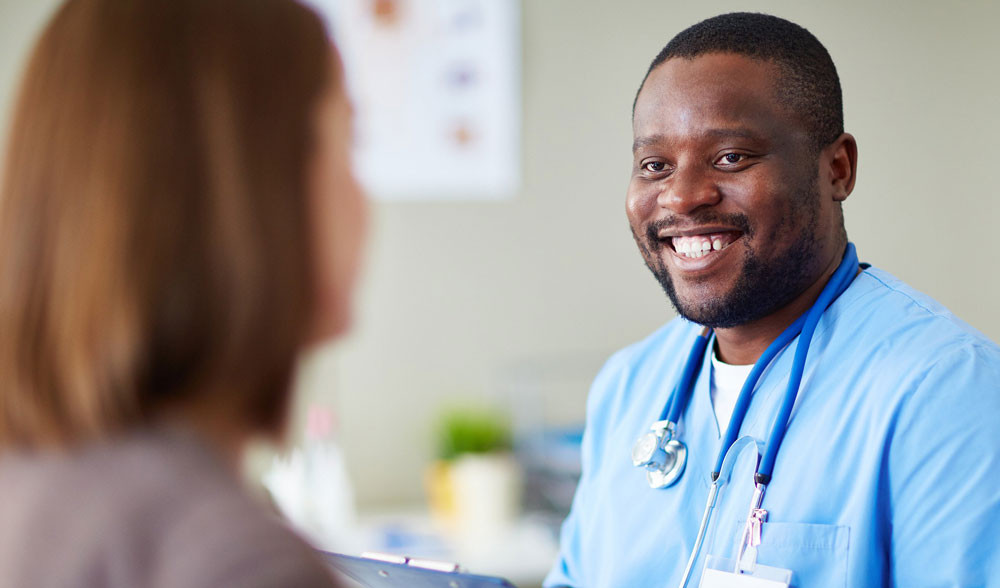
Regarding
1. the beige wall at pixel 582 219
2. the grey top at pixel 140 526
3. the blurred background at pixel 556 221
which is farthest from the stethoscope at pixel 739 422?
the beige wall at pixel 582 219

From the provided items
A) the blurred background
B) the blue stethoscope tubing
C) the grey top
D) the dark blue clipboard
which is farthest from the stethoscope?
the blurred background

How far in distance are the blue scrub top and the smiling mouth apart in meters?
0.15

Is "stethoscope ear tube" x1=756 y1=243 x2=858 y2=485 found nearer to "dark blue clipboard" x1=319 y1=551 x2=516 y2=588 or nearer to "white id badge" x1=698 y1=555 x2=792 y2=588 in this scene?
"white id badge" x1=698 y1=555 x2=792 y2=588

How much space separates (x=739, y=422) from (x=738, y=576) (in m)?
0.20

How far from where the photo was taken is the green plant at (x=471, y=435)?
245 cm

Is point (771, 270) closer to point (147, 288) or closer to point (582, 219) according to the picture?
point (147, 288)

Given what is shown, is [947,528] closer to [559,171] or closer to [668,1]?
[559,171]

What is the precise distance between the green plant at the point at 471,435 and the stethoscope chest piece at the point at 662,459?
124cm

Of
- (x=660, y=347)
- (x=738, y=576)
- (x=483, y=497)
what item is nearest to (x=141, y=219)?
(x=738, y=576)

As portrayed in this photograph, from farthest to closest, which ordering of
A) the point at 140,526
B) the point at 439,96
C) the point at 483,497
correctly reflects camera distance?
the point at 439,96, the point at 483,497, the point at 140,526

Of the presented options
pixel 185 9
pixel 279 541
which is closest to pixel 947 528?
pixel 279 541

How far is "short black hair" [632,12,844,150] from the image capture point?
3.78 ft

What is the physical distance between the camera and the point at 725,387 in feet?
4.07

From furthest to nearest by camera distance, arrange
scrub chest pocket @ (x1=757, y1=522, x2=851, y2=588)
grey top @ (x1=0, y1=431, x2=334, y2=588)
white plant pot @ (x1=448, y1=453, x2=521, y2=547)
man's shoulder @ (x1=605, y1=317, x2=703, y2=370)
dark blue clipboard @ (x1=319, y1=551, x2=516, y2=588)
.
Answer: white plant pot @ (x1=448, y1=453, x2=521, y2=547), man's shoulder @ (x1=605, y1=317, x2=703, y2=370), scrub chest pocket @ (x1=757, y1=522, x2=851, y2=588), dark blue clipboard @ (x1=319, y1=551, x2=516, y2=588), grey top @ (x1=0, y1=431, x2=334, y2=588)
